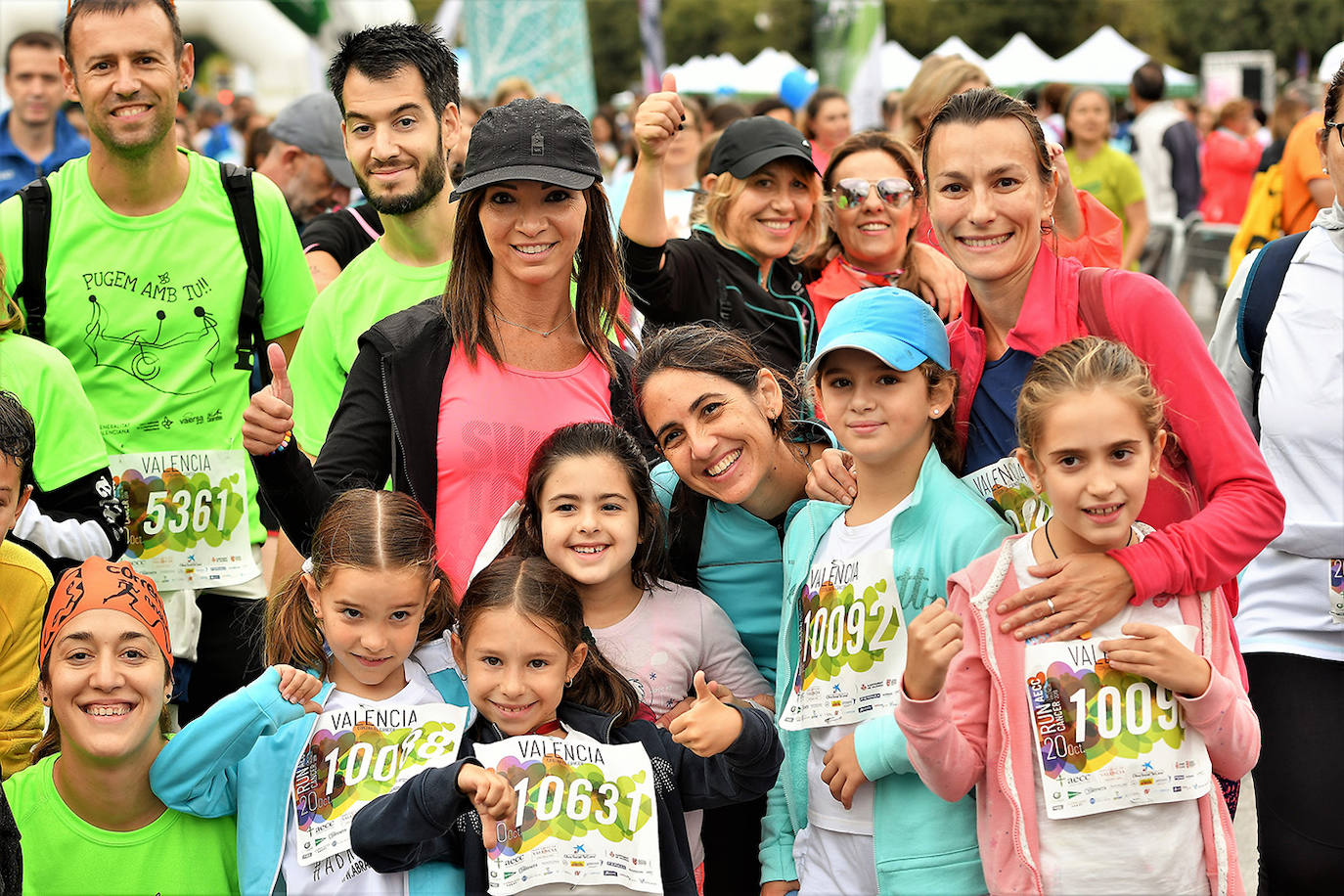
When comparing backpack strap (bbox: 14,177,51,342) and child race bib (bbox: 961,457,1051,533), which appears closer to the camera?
child race bib (bbox: 961,457,1051,533)

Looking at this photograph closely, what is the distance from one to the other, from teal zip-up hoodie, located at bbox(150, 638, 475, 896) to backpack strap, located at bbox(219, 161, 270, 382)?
5.25 feet

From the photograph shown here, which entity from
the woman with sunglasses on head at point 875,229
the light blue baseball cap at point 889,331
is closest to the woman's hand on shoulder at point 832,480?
the light blue baseball cap at point 889,331

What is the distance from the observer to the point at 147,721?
3.14 metres

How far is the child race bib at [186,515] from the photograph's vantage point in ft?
13.6

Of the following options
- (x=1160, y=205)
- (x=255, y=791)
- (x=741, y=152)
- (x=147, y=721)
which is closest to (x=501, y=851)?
(x=255, y=791)

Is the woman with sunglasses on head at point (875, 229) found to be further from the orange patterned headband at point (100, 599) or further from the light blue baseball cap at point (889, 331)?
the orange patterned headband at point (100, 599)

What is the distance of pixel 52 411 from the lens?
385 cm

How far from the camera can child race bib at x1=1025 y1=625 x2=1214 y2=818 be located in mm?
2793

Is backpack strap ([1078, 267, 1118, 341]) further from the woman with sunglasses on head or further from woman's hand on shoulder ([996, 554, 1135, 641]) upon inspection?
the woman with sunglasses on head

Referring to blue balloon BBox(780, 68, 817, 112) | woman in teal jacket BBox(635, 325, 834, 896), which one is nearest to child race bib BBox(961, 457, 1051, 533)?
woman in teal jacket BBox(635, 325, 834, 896)

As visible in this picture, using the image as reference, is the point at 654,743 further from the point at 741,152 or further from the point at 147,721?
the point at 741,152

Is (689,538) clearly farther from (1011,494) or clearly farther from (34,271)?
(34,271)

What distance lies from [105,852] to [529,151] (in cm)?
181

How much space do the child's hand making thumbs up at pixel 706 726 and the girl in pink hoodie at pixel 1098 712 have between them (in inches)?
14.1
